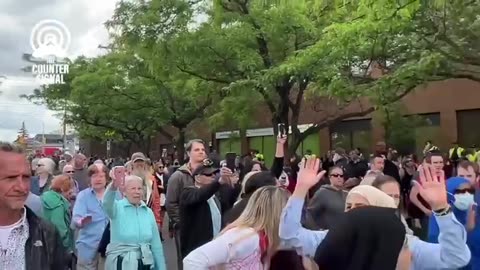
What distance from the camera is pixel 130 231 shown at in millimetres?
6055

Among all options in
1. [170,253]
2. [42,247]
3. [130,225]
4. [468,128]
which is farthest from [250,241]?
[468,128]

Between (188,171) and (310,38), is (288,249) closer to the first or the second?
(188,171)

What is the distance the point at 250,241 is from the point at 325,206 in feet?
9.16

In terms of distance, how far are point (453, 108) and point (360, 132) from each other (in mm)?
5501

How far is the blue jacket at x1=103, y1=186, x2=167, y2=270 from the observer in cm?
605

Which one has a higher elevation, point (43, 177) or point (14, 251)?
point (43, 177)

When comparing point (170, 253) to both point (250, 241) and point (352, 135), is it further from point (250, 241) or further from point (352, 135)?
point (352, 135)

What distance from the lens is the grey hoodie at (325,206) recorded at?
245 inches

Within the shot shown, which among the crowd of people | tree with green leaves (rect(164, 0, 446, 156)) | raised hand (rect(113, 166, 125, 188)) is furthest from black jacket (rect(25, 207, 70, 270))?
tree with green leaves (rect(164, 0, 446, 156))

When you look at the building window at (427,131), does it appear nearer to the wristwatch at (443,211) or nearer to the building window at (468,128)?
the building window at (468,128)

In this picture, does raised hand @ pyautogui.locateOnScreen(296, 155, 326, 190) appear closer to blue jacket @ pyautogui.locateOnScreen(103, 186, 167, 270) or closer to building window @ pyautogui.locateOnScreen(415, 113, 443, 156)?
blue jacket @ pyautogui.locateOnScreen(103, 186, 167, 270)

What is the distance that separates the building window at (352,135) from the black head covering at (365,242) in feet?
101

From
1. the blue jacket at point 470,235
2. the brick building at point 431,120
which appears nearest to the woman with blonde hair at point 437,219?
the blue jacket at point 470,235

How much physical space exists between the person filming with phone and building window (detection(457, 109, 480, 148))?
85.3ft
